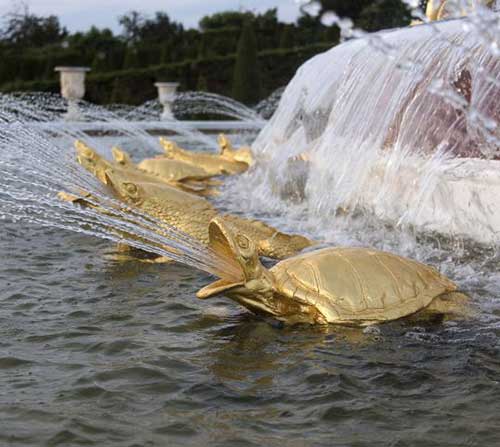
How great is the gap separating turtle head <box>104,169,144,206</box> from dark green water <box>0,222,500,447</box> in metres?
1.32

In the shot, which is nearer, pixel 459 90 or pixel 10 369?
pixel 10 369

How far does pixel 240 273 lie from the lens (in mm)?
3727

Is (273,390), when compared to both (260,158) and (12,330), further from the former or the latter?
(260,158)

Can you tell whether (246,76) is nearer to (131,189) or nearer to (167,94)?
(167,94)

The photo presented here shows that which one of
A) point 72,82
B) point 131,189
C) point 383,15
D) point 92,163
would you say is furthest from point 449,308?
point 383,15

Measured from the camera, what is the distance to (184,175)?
9.23 metres

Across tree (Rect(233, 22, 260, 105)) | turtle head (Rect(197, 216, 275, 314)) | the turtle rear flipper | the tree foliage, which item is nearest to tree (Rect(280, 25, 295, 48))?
the tree foliage

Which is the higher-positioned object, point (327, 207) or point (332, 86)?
point (332, 86)

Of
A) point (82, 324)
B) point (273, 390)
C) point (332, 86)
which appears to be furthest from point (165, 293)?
point (332, 86)

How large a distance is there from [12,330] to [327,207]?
11.7 ft

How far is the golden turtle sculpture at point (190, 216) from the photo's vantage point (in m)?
5.36

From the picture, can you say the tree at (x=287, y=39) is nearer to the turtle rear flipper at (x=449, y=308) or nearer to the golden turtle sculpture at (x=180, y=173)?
the golden turtle sculpture at (x=180, y=173)

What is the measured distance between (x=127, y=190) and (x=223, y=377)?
2.72 m

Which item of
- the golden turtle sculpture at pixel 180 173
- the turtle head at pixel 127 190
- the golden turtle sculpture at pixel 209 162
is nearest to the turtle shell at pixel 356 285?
the turtle head at pixel 127 190
